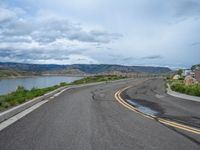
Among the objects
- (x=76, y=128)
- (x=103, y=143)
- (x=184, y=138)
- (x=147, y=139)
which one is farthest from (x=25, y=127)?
(x=184, y=138)

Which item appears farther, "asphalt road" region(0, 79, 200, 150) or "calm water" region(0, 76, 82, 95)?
"calm water" region(0, 76, 82, 95)

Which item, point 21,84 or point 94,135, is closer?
point 94,135

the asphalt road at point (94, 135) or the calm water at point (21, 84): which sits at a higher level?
the asphalt road at point (94, 135)

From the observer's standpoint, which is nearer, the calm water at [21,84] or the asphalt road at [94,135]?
the asphalt road at [94,135]

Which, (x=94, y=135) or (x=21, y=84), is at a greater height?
(x=94, y=135)

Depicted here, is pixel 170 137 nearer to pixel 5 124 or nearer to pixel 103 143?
pixel 103 143

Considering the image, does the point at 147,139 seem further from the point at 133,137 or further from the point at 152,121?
the point at 152,121

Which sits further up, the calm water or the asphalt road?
the asphalt road

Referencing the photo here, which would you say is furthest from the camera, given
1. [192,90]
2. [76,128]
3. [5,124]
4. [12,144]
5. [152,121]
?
[192,90]

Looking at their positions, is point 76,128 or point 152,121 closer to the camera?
point 76,128

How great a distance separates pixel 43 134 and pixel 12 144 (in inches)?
47.6

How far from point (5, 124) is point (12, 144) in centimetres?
300

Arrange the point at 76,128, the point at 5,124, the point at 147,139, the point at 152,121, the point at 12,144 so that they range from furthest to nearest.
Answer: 1. the point at 152,121
2. the point at 5,124
3. the point at 76,128
4. the point at 147,139
5. the point at 12,144

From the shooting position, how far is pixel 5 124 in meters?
9.85
